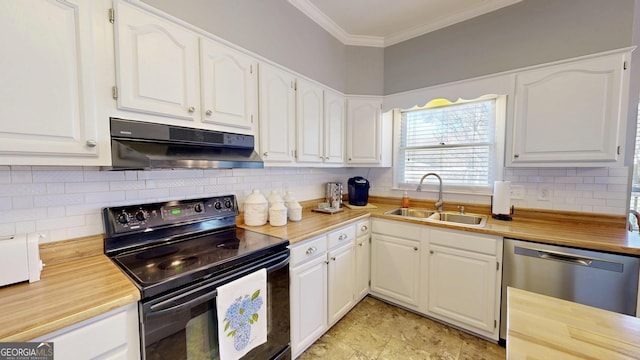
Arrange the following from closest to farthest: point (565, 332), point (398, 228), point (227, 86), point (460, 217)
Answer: point (565, 332)
point (227, 86)
point (398, 228)
point (460, 217)

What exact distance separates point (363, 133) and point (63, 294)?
8.38 feet

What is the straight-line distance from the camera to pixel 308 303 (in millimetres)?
1778

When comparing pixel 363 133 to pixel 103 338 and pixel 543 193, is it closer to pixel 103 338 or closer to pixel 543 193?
pixel 543 193

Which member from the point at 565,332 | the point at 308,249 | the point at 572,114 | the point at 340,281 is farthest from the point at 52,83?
the point at 572,114

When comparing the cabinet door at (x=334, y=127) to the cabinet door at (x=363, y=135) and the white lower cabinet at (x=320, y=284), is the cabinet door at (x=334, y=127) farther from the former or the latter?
the white lower cabinet at (x=320, y=284)

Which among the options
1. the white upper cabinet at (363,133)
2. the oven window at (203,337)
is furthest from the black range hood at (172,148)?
the white upper cabinet at (363,133)

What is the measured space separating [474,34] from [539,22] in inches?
18.5

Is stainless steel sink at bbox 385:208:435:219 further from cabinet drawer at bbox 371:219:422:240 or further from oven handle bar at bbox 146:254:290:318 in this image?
oven handle bar at bbox 146:254:290:318

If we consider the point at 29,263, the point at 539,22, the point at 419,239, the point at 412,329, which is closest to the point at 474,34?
the point at 539,22

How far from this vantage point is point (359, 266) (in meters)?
2.35

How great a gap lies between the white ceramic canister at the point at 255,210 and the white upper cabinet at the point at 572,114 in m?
2.09

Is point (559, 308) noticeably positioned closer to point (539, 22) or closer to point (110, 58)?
point (110, 58)

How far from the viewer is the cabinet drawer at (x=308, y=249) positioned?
1.64 meters

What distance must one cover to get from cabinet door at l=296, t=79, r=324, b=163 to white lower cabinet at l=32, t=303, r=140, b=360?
150 centimetres
